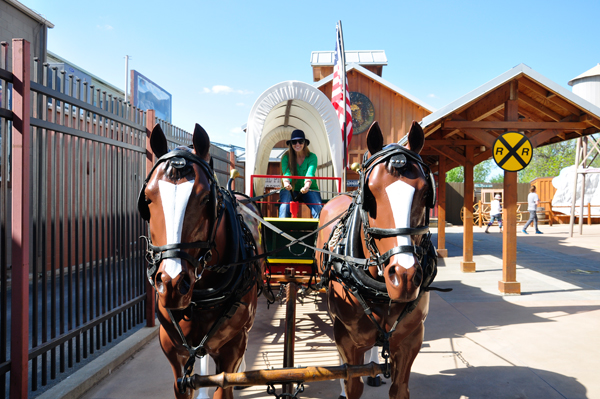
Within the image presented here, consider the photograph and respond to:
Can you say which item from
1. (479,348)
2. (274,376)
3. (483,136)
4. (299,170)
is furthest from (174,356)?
(483,136)

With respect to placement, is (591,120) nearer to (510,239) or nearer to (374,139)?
(510,239)

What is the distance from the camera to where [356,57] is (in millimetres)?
18500

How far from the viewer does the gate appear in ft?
7.95

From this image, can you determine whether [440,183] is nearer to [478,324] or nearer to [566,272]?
[566,272]

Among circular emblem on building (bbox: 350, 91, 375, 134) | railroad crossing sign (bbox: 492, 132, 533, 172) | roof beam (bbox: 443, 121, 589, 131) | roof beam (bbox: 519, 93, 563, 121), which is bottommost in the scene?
railroad crossing sign (bbox: 492, 132, 533, 172)

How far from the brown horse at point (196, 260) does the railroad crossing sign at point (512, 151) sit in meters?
5.12

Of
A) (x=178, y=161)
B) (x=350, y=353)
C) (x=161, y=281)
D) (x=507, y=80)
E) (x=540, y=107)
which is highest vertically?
(x=507, y=80)

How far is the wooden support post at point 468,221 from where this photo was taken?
8.02 m

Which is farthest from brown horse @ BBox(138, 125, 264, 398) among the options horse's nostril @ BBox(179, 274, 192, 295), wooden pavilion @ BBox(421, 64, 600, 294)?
wooden pavilion @ BBox(421, 64, 600, 294)

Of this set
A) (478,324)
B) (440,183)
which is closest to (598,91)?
(440,183)

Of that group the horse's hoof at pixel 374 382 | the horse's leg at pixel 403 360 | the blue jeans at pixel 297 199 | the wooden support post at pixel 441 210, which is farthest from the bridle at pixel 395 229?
the wooden support post at pixel 441 210

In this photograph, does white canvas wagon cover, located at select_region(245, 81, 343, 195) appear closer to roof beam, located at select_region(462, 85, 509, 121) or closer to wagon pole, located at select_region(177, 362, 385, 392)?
wagon pole, located at select_region(177, 362, 385, 392)

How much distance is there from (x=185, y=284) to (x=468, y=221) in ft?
26.2

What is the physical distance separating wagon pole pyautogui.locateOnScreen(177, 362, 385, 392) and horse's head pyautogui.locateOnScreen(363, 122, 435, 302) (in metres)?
0.52
